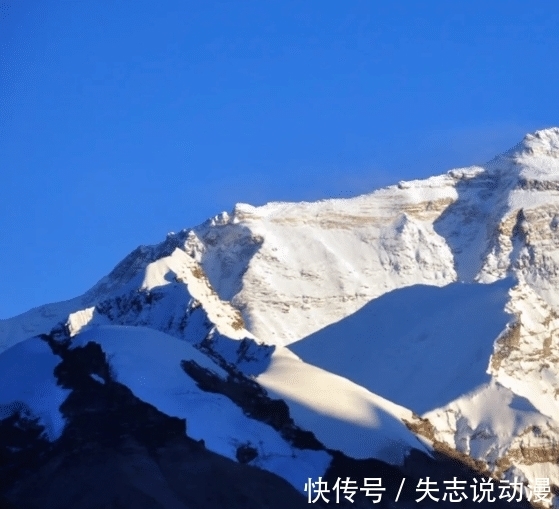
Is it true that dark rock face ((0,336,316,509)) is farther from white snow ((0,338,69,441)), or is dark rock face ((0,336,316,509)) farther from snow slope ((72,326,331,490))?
snow slope ((72,326,331,490))

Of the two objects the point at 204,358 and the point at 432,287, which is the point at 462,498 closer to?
the point at 204,358

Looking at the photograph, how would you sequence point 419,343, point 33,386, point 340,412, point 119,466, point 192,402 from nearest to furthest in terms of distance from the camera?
point 119,466, point 192,402, point 33,386, point 340,412, point 419,343

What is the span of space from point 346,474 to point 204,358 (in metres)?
15.7


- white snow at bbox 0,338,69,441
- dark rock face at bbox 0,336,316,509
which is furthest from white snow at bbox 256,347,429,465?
white snow at bbox 0,338,69,441

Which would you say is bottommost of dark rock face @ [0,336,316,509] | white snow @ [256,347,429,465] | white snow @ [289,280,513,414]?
dark rock face @ [0,336,316,509]

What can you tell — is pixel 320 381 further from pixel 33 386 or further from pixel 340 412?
pixel 33 386

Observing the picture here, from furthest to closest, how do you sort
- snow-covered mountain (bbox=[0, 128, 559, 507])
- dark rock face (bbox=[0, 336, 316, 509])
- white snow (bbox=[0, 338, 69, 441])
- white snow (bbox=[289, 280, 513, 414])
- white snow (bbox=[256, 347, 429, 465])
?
white snow (bbox=[289, 280, 513, 414]) → white snow (bbox=[256, 347, 429, 465]) → snow-covered mountain (bbox=[0, 128, 559, 507]) → white snow (bbox=[0, 338, 69, 441]) → dark rock face (bbox=[0, 336, 316, 509])

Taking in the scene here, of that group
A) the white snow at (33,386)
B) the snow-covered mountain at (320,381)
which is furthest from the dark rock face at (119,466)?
the white snow at (33,386)

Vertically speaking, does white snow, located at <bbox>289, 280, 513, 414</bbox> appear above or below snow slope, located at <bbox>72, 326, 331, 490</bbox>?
above

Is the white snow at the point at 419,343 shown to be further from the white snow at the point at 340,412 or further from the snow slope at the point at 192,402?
the snow slope at the point at 192,402

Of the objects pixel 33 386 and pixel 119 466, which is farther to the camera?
pixel 33 386

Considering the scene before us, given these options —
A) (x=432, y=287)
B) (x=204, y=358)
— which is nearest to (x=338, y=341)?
(x=432, y=287)

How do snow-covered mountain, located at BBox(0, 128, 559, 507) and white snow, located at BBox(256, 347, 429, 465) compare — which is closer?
snow-covered mountain, located at BBox(0, 128, 559, 507)

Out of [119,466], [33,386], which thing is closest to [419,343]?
[33,386]
